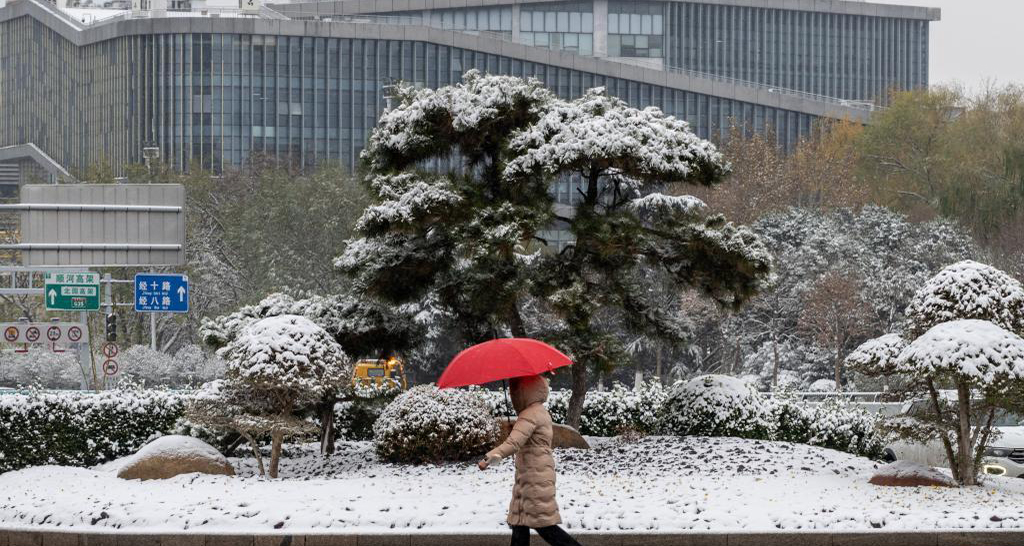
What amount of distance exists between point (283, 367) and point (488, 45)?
82.3 metres

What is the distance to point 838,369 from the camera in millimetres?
45656

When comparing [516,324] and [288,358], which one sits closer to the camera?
[288,358]

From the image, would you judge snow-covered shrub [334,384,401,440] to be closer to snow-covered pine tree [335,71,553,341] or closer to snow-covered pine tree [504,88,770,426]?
snow-covered pine tree [335,71,553,341]

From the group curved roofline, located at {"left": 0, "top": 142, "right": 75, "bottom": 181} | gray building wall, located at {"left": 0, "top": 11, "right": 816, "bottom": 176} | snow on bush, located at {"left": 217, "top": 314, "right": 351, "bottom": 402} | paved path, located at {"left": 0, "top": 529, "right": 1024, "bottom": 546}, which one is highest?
gray building wall, located at {"left": 0, "top": 11, "right": 816, "bottom": 176}

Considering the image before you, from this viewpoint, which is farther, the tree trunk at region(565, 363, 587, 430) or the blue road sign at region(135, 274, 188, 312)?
the blue road sign at region(135, 274, 188, 312)

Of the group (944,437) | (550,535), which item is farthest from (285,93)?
(550,535)

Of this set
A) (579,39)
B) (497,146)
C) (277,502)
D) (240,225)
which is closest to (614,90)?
(579,39)

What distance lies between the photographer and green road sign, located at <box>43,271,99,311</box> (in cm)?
4194

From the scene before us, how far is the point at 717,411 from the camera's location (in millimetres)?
21766

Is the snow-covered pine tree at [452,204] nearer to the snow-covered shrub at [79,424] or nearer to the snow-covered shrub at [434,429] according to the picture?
the snow-covered shrub at [434,429]

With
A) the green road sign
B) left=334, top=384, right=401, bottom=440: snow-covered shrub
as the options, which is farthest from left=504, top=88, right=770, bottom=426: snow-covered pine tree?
the green road sign

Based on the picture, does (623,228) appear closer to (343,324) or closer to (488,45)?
(343,324)

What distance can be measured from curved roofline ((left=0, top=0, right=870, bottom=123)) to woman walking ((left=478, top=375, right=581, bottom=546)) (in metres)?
87.2

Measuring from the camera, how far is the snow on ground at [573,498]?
14883 millimetres
